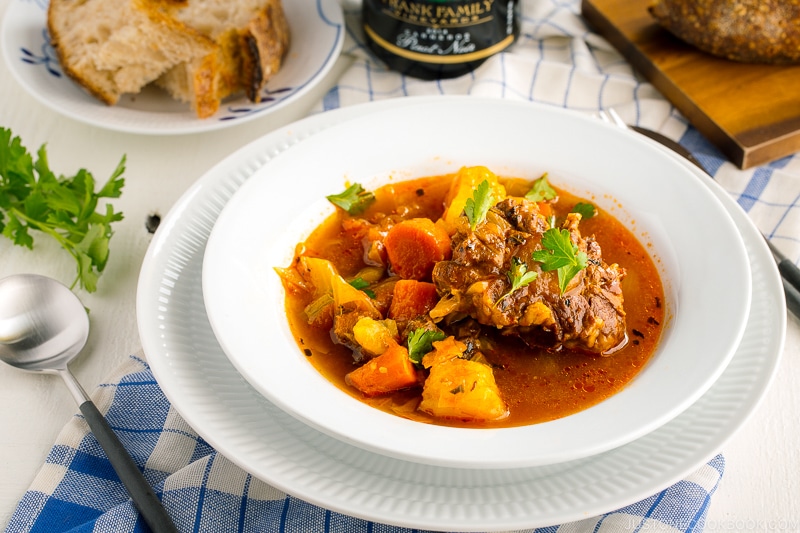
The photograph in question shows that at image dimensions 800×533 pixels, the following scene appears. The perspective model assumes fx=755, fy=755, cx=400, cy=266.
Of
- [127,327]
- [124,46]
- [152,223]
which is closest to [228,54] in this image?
[124,46]

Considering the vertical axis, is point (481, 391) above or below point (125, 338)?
above

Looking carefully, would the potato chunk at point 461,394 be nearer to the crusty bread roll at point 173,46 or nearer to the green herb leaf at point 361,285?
the green herb leaf at point 361,285

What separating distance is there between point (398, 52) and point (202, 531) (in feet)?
10.6

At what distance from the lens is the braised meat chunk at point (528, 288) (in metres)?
2.64

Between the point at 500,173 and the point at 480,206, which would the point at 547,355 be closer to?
the point at 480,206

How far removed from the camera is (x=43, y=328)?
321cm

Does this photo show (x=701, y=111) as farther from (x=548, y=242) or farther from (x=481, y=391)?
(x=481, y=391)

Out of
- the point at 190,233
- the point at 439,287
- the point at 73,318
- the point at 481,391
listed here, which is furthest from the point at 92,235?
the point at 481,391

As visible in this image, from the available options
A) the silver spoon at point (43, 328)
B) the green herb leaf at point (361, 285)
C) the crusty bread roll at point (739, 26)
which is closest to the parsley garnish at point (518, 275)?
the green herb leaf at point (361, 285)

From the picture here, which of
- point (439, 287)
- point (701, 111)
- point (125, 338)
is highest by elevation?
point (439, 287)

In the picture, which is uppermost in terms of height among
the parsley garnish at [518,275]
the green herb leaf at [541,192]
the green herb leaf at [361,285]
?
the parsley garnish at [518,275]

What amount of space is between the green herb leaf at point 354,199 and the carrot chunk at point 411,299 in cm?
59

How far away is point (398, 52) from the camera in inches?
188

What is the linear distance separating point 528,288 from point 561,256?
17 centimetres
